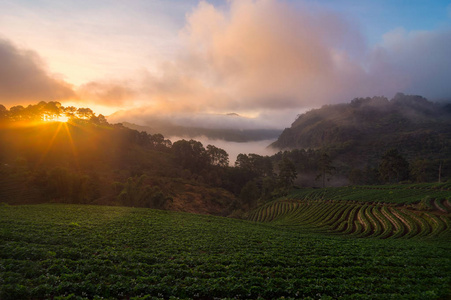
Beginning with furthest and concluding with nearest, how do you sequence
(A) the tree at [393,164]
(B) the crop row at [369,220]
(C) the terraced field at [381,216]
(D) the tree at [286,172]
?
1. (D) the tree at [286,172]
2. (A) the tree at [393,164]
3. (C) the terraced field at [381,216]
4. (B) the crop row at [369,220]

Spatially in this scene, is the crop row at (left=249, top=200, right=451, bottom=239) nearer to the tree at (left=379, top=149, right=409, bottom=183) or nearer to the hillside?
the hillside

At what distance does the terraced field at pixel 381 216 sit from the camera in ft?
137

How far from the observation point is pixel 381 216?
52.7 m

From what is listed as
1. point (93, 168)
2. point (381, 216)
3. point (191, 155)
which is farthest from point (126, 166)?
point (381, 216)

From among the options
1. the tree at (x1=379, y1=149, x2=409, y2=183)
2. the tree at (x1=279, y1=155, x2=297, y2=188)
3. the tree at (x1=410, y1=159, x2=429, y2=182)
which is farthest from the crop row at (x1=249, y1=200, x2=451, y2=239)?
the tree at (x1=410, y1=159, x2=429, y2=182)

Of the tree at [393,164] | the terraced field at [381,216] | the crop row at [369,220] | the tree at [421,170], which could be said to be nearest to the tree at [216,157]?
the crop row at [369,220]

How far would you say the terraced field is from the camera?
137 ft

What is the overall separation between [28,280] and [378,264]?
24958mm

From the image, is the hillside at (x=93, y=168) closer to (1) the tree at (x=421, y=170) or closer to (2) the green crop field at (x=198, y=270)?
(2) the green crop field at (x=198, y=270)

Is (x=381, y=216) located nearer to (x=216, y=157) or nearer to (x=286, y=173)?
(x=286, y=173)

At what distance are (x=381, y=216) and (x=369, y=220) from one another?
3195mm

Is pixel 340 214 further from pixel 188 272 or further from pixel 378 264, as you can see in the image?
pixel 188 272

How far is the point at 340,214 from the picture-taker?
207ft

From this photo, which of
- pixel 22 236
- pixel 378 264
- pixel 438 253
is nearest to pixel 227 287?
pixel 378 264
